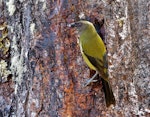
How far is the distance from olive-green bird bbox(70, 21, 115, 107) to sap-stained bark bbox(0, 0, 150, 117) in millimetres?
52

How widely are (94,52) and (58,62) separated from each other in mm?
498

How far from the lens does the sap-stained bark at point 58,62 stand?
2750mm

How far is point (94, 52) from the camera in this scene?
3.17 metres

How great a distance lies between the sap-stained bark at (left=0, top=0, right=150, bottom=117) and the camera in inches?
108

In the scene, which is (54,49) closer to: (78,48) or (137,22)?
(78,48)

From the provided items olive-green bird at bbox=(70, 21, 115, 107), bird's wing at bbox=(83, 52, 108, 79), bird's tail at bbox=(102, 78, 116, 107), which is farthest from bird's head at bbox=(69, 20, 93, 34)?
bird's tail at bbox=(102, 78, 116, 107)

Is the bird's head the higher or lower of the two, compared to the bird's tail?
higher

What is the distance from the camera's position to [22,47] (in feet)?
9.55

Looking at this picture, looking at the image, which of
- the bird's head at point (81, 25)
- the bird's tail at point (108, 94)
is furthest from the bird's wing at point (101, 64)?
the bird's head at point (81, 25)

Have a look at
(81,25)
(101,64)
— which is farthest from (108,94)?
(81,25)

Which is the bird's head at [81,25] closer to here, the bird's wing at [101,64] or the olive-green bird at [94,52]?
the olive-green bird at [94,52]

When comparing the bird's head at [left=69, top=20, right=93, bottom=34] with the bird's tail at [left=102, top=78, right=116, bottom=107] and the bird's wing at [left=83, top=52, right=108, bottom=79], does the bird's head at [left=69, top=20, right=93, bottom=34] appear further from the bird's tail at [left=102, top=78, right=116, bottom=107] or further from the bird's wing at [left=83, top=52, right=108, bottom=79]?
the bird's tail at [left=102, top=78, right=116, bottom=107]

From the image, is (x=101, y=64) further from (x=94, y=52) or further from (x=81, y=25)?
(x=81, y=25)

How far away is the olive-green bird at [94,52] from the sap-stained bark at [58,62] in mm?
52
